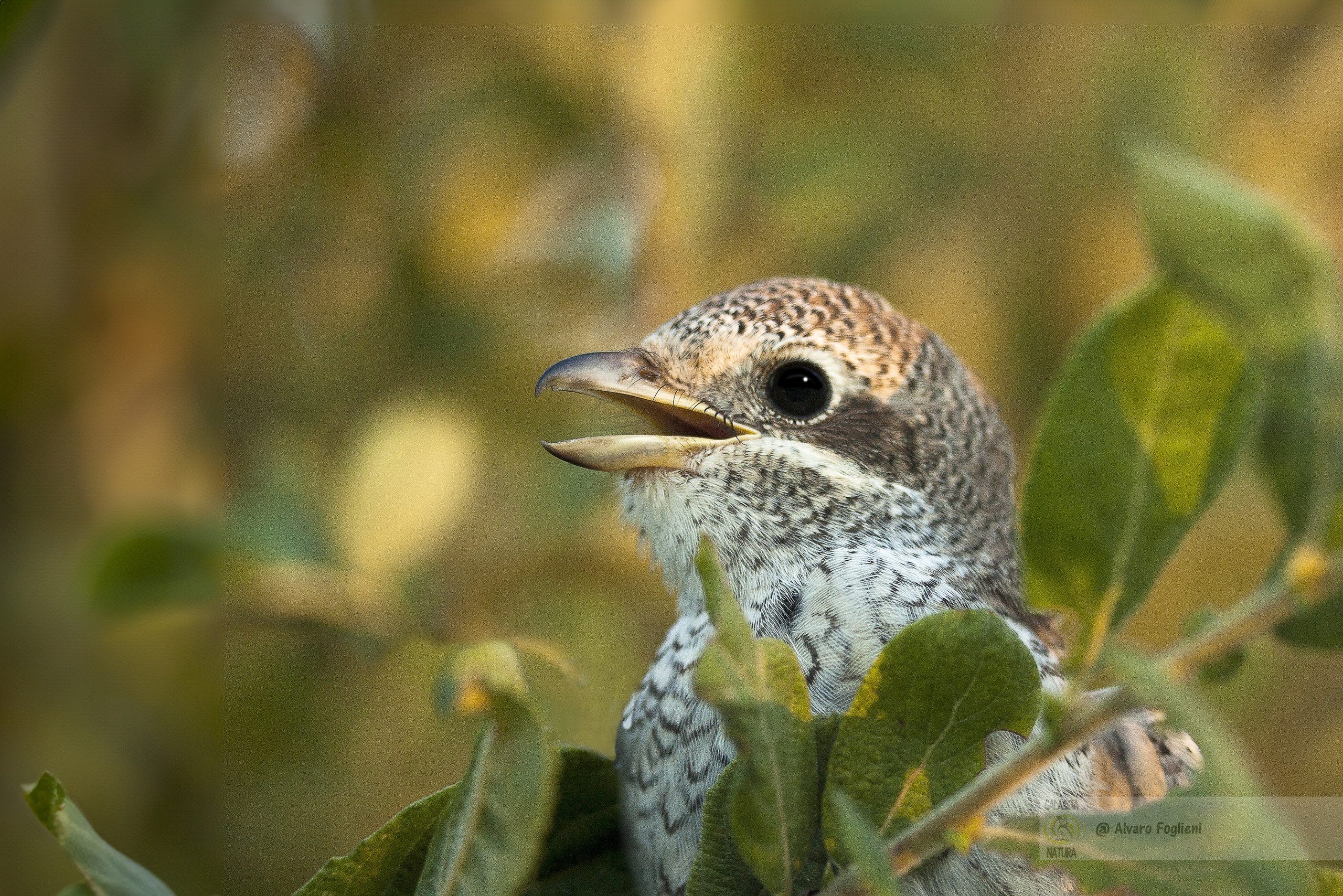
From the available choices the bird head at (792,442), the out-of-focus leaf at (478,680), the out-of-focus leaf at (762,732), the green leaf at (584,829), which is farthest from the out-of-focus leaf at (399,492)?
the out-of-focus leaf at (478,680)

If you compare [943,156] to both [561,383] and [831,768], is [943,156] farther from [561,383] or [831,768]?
[831,768]

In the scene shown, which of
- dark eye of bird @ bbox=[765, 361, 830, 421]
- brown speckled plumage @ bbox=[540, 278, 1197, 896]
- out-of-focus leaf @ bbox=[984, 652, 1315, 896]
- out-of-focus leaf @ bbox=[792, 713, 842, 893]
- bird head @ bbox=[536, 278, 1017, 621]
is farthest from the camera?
dark eye of bird @ bbox=[765, 361, 830, 421]

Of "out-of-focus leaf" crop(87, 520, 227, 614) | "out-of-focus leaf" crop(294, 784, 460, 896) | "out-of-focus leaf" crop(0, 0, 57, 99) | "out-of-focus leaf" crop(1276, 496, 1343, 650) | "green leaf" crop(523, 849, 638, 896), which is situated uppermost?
"out-of-focus leaf" crop(0, 0, 57, 99)

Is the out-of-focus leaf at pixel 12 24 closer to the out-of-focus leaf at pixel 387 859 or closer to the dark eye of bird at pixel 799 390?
the out-of-focus leaf at pixel 387 859

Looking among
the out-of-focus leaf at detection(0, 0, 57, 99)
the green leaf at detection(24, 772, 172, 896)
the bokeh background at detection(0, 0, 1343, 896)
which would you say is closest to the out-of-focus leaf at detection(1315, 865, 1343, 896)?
the green leaf at detection(24, 772, 172, 896)

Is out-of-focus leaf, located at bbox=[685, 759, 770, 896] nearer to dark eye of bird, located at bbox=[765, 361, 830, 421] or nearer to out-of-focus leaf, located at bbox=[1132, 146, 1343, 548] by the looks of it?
out-of-focus leaf, located at bbox=[1132, 146, 1343, 548]

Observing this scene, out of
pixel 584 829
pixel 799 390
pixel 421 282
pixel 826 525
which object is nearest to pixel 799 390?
A: pixel 799 390
